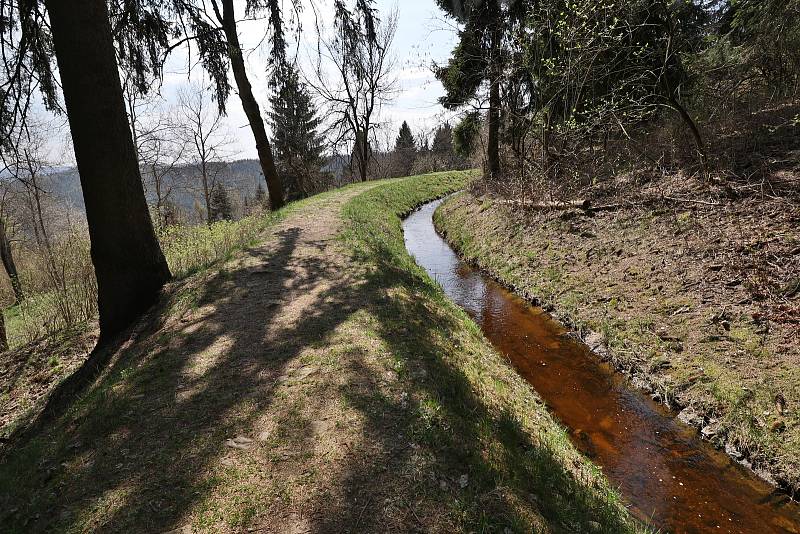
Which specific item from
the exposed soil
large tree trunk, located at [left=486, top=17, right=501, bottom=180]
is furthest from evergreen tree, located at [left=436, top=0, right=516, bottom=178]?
the exposed soil

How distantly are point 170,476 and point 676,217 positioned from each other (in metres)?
8.02

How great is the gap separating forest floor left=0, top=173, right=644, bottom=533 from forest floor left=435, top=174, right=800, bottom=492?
1.63m

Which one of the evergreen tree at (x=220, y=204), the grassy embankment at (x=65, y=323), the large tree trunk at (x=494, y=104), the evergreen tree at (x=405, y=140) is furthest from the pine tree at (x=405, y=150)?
the grassy embankment at (x=65, y=323)

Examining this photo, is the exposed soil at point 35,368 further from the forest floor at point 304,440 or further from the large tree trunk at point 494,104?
the large tree trunk at point 494,104

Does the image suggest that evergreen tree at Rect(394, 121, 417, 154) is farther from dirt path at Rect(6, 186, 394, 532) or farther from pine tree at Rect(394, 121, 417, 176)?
dirt path at Rect(6, 186, 394, 532)

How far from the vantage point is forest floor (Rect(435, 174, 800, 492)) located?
400 centimetres

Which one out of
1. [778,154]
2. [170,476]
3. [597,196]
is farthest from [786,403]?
[597,196]

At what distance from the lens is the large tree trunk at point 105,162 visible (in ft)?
15.5

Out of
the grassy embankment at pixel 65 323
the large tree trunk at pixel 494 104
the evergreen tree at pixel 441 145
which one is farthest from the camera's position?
the evergreen tree at pixel 441 145

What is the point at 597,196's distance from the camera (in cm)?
952

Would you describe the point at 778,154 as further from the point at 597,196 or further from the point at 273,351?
the point at 273,351

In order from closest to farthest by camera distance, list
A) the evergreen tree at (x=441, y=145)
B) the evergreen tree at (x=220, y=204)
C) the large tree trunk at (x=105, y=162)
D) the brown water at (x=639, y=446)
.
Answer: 1. the brown water at (x=639, y=446)
2. the large tree trunk at (x=105, y=162)
3. the evergreen tree at (x=220, y=204)
4. the evergreen tree at (x=441, y=145)

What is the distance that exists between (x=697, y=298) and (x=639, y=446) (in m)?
2.51

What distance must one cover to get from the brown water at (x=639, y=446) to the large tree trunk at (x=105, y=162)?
525cm
